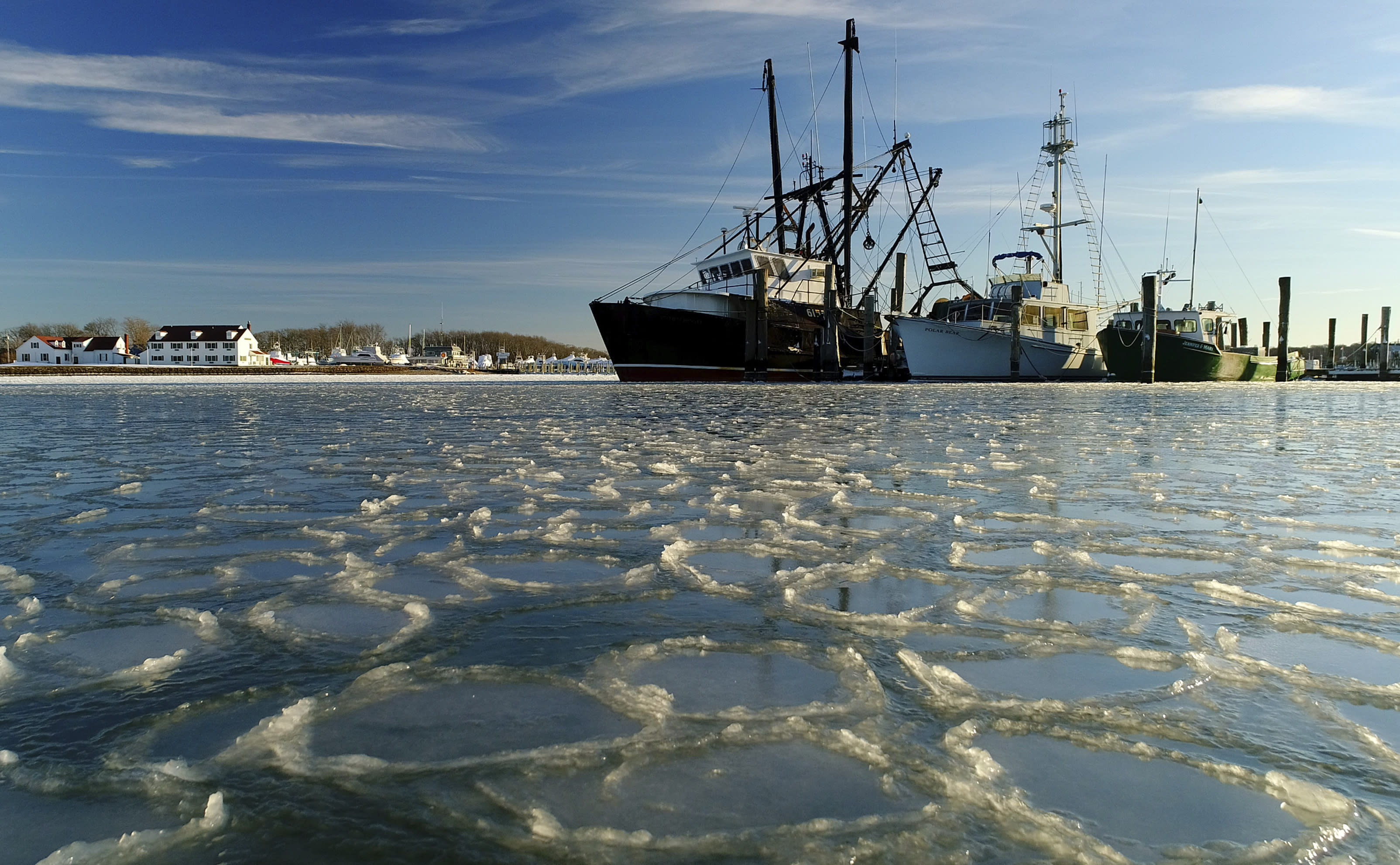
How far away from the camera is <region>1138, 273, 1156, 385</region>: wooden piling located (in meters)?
35.0

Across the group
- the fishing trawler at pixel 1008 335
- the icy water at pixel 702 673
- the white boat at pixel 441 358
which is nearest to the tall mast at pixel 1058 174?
the fishing trawler at pixel 1008 335

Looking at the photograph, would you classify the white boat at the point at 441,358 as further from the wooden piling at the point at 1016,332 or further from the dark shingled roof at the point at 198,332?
the wooden piling at the point at 1016,332

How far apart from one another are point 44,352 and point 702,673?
121m

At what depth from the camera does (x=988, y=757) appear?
191 cm

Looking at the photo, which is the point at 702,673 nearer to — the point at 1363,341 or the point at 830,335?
the point at 830,335

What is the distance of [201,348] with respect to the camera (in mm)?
96750

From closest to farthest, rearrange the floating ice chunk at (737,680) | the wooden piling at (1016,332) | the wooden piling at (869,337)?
1. the floating ice chunk at (737,680)
2. the wooden piling at (1016,332)
3. the wooden piling at (869,337)

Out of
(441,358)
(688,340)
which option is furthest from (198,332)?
(688,340)

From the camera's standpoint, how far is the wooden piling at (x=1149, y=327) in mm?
35000

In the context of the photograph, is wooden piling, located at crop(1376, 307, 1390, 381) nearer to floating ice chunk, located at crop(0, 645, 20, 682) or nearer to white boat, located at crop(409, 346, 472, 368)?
floating ice chunk, located at crop(0, 645, 20, 682)

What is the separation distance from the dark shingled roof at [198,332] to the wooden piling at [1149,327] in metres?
95.6

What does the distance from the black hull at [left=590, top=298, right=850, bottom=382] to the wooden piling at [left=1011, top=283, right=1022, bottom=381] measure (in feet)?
28.3

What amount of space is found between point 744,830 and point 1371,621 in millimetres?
2715

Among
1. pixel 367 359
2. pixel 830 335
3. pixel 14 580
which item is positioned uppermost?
pixel 830 335
